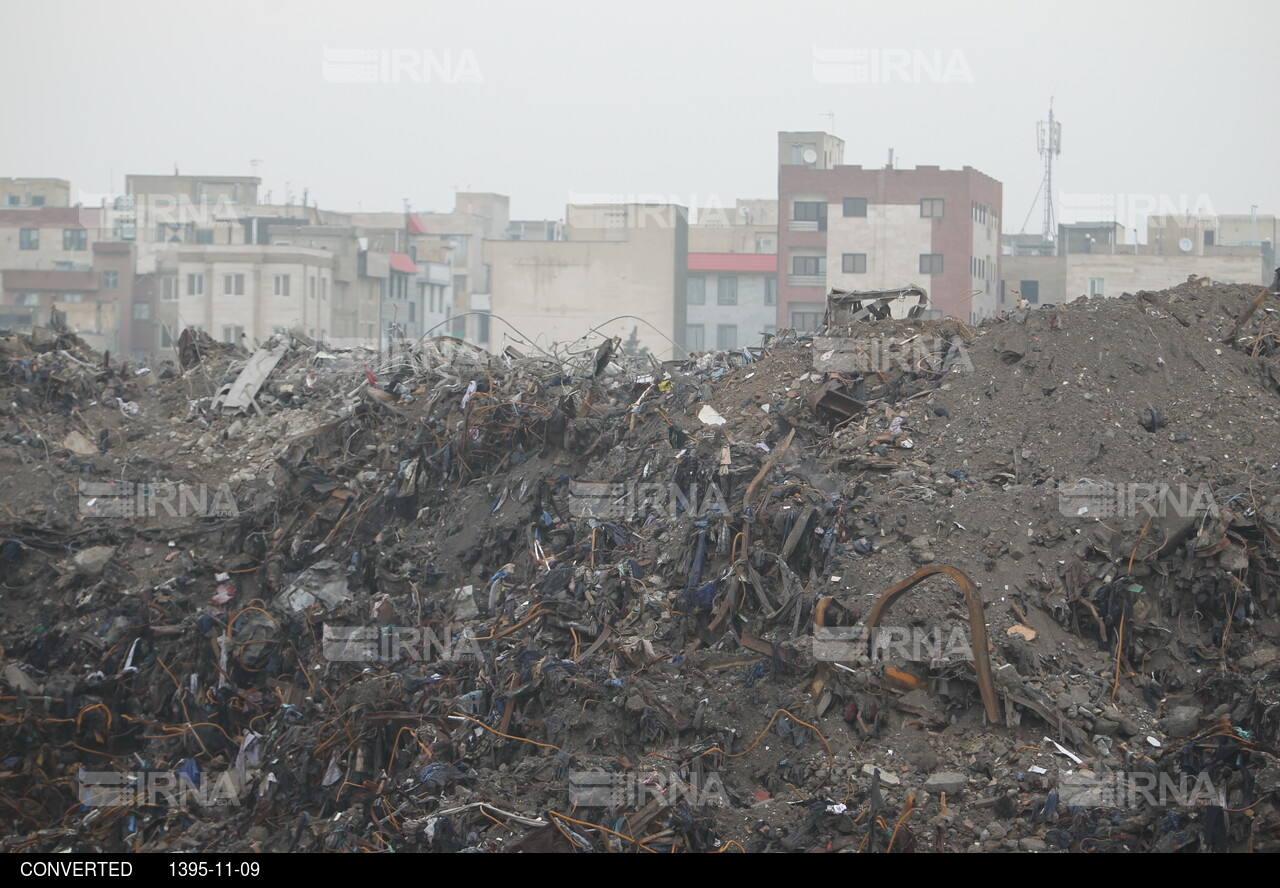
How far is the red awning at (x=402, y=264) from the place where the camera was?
161ft

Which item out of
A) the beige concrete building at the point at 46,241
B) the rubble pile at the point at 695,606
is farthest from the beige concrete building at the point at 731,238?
the rubble pile at the point at 695,606

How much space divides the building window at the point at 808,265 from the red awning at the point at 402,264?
1777 centimetres

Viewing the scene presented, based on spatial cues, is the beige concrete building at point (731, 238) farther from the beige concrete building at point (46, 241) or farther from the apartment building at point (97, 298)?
the beige concrete building at point (46, 241)

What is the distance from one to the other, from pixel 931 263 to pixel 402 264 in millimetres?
23530

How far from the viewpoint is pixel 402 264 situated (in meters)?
50.0

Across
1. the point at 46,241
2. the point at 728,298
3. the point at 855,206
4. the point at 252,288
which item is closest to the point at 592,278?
the point at 728,298

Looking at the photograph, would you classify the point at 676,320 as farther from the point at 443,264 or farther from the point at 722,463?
the point at 722,463

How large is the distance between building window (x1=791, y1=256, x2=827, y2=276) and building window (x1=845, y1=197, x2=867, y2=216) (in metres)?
2.09

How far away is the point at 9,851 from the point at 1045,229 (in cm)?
5583

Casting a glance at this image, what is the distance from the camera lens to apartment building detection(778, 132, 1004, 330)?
41.0 m

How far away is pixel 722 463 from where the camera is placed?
9.20 meters

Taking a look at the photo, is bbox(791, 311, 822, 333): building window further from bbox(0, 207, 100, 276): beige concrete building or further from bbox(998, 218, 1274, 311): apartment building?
bbox(0, 207, 100, 276): beige concrete building

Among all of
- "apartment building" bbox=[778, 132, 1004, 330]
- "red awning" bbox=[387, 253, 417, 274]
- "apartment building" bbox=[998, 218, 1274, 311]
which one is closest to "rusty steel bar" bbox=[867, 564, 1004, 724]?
"apartment building" bbox=[998, 218, 1274, 311]
